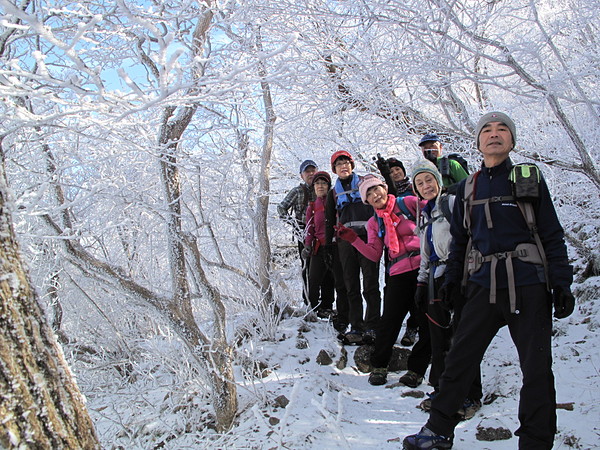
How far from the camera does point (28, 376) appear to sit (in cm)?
113

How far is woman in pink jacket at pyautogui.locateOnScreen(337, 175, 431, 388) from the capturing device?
338 centimetres

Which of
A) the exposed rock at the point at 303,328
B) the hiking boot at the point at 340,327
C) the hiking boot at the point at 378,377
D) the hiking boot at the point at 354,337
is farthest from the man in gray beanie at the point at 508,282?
the exposed rock at the point at 303,328

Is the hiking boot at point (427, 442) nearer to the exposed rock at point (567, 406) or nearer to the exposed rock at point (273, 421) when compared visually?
the exposed rock at point (567, 406)

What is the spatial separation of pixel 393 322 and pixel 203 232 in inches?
205

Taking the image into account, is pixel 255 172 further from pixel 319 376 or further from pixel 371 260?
pixel 319 376

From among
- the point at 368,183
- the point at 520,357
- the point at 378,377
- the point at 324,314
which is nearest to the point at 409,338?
the point at 378,377

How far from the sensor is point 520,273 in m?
2.06

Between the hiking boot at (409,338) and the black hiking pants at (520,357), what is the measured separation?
210 centimetres

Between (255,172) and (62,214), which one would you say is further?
(255,172)

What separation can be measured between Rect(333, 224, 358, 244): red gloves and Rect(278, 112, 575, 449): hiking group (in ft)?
0.06

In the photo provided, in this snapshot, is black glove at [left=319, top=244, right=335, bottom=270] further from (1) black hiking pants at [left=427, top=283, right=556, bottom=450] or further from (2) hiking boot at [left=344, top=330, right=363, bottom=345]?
(1) black hiking pants at [left=427, top=283, right=556, bottom=450]

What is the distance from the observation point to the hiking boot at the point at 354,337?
4176mm

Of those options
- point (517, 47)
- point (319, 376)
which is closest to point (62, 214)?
point (319, 376)

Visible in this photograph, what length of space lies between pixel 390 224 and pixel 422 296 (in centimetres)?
72
